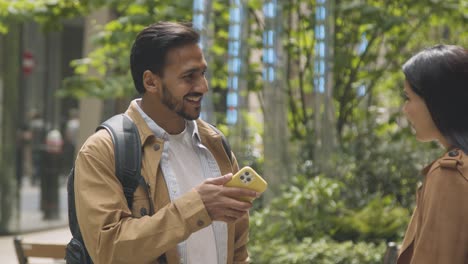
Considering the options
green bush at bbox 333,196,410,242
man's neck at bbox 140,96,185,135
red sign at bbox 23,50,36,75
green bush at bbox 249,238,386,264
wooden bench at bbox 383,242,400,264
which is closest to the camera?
man's neck at bbox 140,96,185,135

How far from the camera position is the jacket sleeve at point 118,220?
3.37m

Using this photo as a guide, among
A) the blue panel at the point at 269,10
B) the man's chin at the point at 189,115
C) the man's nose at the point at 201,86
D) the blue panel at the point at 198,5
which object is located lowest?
the man's chin at the point at 189,115

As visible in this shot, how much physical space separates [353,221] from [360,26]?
150 inches

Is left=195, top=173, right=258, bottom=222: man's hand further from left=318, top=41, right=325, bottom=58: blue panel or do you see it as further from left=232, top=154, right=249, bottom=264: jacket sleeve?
left=318, top=41, right=325, bottom=58: blue panel

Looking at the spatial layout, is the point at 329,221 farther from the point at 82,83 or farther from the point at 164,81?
the point at 164,81

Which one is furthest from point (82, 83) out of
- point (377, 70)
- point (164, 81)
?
point (164, 81)

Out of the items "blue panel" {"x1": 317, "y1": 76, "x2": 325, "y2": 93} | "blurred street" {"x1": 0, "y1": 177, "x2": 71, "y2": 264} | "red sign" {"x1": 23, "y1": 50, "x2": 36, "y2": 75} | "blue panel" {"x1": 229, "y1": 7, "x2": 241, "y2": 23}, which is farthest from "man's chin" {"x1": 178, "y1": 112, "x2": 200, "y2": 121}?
"red sign" {"x1": 23, "y1": 50, "x2": 36, "y2": 75}

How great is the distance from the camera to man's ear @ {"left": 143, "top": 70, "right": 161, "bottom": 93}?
369cm

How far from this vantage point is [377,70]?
12523mm

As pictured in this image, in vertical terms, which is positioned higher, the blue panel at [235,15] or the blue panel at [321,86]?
the blue panel at [235,15]

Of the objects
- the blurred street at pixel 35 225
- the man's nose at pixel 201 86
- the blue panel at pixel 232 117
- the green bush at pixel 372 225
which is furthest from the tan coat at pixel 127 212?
the blurred street at pixel 35 225

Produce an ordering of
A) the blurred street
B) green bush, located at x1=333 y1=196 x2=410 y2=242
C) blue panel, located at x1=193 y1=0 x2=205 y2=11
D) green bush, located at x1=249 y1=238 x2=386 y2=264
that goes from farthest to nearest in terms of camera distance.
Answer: the blurred street → blue panel, located at x1=193 y1=0 x2=205 y2=11 → green bush, located at x1=333 y1=196 x2=410 y2=242 → green bush, located at x1=249 y1=238 x2=386 y2=264

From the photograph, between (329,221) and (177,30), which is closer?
(177,30)

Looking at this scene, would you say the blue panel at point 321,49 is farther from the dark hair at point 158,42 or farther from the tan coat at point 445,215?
the tan coat at point 445,215
